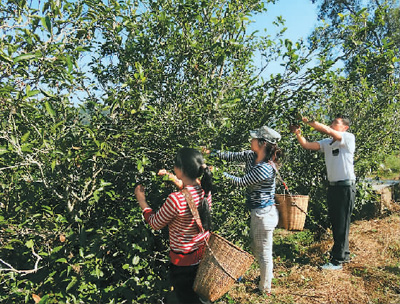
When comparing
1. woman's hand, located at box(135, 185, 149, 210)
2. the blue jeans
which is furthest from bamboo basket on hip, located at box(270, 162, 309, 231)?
woman's hand, located at box(135, 185, 149, 210)

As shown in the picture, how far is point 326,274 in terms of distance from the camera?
4449 millimetres

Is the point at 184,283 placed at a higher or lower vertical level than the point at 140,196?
lower

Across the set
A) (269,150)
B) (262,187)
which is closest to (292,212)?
(262,187)

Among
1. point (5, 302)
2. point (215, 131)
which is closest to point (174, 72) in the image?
point (215, 131)

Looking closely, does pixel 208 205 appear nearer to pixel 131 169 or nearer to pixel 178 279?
pixel 178 279

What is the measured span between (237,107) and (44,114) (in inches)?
80.2

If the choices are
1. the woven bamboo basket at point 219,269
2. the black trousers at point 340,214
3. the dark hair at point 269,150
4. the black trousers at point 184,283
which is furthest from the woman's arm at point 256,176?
the black trousers at point 340,214

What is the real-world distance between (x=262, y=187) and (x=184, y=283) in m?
1.43

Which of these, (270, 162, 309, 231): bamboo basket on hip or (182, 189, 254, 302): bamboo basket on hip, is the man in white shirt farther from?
(182, 189, 254, 302): bamboo basket on hip

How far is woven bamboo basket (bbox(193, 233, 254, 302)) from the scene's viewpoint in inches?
101

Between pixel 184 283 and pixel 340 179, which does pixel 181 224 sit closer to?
pixel 184 283

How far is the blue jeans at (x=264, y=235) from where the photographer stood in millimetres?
3742

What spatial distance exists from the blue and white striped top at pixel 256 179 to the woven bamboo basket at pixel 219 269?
994mm

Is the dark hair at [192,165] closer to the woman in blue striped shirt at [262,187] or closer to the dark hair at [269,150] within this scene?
the woman in blue striped shirt at [262,187]
